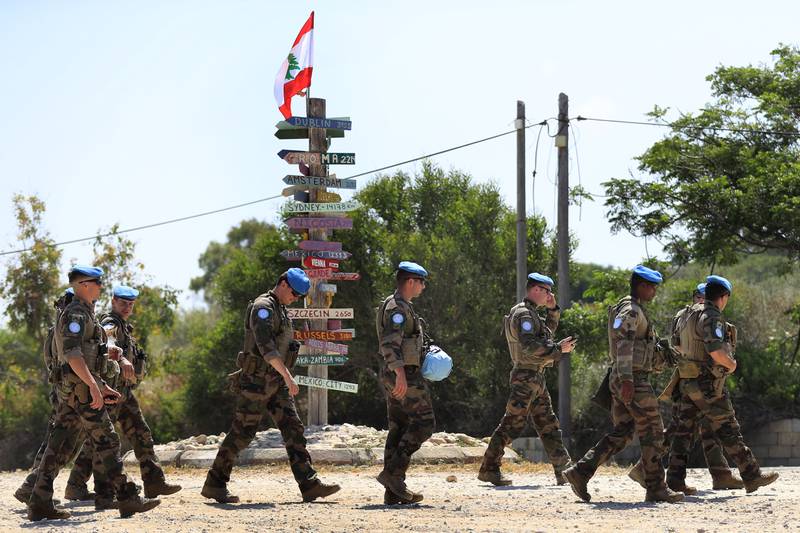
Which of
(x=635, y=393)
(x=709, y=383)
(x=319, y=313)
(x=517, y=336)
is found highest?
(x=319, y=313)

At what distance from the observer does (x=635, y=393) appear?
33.9 ft

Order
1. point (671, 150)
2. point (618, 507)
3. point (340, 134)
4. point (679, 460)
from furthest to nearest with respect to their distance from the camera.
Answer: point (671, 150)
point (340, 134)
point (679, 460)
point (618, 507)

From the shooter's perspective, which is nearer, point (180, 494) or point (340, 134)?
point (180, 494)

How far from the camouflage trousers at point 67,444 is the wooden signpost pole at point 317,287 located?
29.0 ft

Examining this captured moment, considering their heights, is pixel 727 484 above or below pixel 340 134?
below

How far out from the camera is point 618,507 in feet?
33.1

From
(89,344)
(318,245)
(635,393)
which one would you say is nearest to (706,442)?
(635,393)

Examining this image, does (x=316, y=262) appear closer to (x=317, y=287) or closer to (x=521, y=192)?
(x=317, y=287)

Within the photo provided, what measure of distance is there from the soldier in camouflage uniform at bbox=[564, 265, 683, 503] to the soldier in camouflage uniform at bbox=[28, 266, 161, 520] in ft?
12.4

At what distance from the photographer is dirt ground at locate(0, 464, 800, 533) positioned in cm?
878

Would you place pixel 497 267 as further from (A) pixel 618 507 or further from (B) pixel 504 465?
(A) pixel 618 507

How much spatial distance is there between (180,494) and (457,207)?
73.9 feet

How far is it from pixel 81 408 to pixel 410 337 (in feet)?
8.88

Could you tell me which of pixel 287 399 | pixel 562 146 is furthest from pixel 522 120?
pixel 287 399
